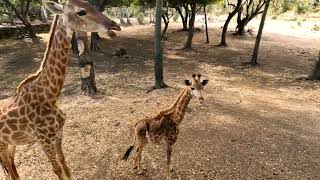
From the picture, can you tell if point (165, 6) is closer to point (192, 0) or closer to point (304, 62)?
point (192, 0)

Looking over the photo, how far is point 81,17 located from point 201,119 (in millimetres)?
7045

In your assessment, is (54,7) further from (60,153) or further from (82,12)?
(60,153)

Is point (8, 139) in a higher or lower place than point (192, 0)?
lower

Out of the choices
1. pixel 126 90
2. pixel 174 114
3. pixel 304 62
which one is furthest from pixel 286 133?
pixel 304 62

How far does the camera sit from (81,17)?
20.2 feet

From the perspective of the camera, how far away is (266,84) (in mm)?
17953

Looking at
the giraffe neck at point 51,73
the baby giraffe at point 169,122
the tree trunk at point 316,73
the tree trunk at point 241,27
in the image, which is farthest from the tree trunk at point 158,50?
the tree trunk at point 241,27

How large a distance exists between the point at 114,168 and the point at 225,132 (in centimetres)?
415

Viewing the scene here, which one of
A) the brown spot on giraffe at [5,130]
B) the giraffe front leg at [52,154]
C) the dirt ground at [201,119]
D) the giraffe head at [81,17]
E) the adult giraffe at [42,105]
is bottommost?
the dirt ground at [201,119]

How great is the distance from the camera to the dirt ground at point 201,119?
906 centimetres

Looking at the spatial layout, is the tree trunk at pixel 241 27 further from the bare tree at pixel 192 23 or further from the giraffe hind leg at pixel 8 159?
the giraffe hind leg at pixel 8 159

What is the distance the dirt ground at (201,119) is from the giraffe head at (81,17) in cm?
426

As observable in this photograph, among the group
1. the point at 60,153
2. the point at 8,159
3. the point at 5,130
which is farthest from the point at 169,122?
the point at 8,159

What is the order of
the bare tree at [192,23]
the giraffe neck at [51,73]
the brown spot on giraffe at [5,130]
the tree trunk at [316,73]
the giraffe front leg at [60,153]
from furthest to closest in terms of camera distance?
the bare tree at [192,23] → the tree trunk at [316,73] → the giraffe front leg at [60,153] → the brown spot on giraffe at [5,130] → the giraffe neck at [51,73]
